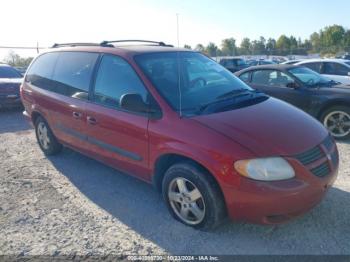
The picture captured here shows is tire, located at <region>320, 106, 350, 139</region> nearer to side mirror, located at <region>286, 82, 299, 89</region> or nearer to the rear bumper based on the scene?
side mirror, located at <region>286, 82, 299, 89</region>

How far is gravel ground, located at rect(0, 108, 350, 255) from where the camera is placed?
3.03m

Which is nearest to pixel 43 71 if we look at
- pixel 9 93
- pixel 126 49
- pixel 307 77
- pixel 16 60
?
pixel 126 49

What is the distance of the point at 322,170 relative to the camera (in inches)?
119

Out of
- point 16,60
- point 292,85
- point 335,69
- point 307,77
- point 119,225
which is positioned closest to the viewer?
point 119,225

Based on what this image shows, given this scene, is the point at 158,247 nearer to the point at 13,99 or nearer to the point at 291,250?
the point at 291,250

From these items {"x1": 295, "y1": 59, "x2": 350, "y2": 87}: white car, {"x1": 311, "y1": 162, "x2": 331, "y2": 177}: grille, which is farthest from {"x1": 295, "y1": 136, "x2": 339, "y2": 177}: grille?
{"x1": 295, "y1": 59, "x2": 350, "y2": 87}: white car

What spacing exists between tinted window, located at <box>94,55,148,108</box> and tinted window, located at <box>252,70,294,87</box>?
4241 mm

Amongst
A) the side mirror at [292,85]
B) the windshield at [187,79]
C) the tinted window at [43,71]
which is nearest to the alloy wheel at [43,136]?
the tinted window at [43,71]

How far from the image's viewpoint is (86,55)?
4.47 meters

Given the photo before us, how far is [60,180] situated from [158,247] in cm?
216

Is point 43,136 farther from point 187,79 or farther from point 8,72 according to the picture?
point 8,72

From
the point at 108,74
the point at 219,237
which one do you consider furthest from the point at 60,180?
the point at 219,237

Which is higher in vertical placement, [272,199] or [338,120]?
[338,120]

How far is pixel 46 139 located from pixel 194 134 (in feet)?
11.0
